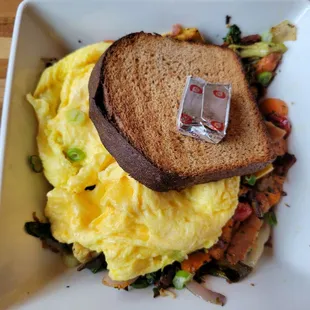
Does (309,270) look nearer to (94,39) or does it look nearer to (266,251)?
(266,251)

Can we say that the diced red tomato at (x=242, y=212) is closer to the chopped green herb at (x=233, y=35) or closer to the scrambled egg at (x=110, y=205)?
the scrambled egg at (x=110, y=205)

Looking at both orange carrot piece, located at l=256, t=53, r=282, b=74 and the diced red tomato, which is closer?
the diced red tomato

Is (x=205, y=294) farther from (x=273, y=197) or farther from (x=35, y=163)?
(x=35, y=163)

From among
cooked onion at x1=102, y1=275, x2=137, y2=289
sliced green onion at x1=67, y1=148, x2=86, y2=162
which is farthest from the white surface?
sliced green onion at x1=67, y1=148, x2=86, y2=162

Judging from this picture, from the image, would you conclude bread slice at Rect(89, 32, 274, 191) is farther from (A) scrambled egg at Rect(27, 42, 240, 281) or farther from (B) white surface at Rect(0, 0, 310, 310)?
(B) white surface at Rect(0, 0, 310, 310)

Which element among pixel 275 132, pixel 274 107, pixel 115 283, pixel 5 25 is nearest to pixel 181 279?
pixel 115 283

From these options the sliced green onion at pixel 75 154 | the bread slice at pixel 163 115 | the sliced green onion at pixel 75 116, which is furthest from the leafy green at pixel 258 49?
the sliced green onion at pixel 75 154
